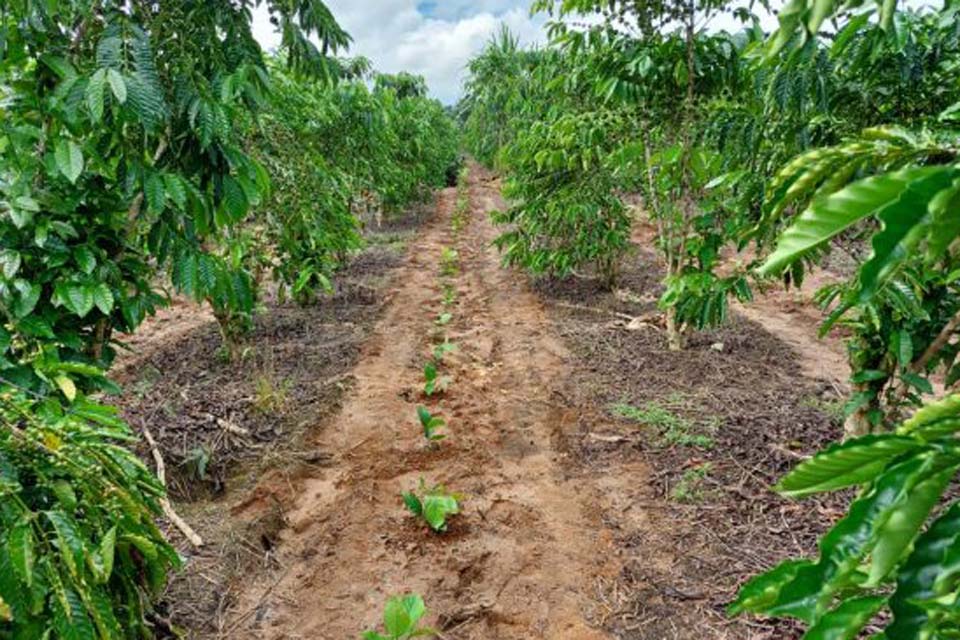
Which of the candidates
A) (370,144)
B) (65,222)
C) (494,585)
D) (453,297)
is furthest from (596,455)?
(370,144)

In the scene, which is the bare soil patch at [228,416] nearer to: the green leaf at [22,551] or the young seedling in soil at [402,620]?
the young seedling in soil at [402,620]

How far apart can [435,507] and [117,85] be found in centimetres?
198

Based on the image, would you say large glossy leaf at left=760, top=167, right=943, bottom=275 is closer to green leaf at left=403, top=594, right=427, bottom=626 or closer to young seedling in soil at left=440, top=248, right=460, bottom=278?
green leaf at left=403, top=594, right=427, bottom=626

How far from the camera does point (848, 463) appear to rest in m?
0.51

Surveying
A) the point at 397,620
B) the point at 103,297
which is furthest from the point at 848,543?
the point at 103,297

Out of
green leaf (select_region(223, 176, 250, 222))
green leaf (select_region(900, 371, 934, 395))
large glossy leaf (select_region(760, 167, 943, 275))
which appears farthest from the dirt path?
large glossy leaf (select_region(760, 167, 943, 275))

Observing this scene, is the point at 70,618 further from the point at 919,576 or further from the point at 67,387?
the point at 919,576

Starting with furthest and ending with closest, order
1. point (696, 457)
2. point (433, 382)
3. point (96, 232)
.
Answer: point (433, 382)
point (696, 457)
point (96, 232)

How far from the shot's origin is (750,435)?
3146 millimetres

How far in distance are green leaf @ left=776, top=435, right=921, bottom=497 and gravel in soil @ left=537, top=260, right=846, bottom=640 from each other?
1731 mm

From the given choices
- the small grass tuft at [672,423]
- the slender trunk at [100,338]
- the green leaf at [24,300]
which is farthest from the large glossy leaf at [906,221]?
the small grass tuft at [672,423]

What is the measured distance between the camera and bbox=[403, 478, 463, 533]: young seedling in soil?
2.62m

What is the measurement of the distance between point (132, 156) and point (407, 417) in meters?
2.30

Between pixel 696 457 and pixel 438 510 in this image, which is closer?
pixel 438 510
